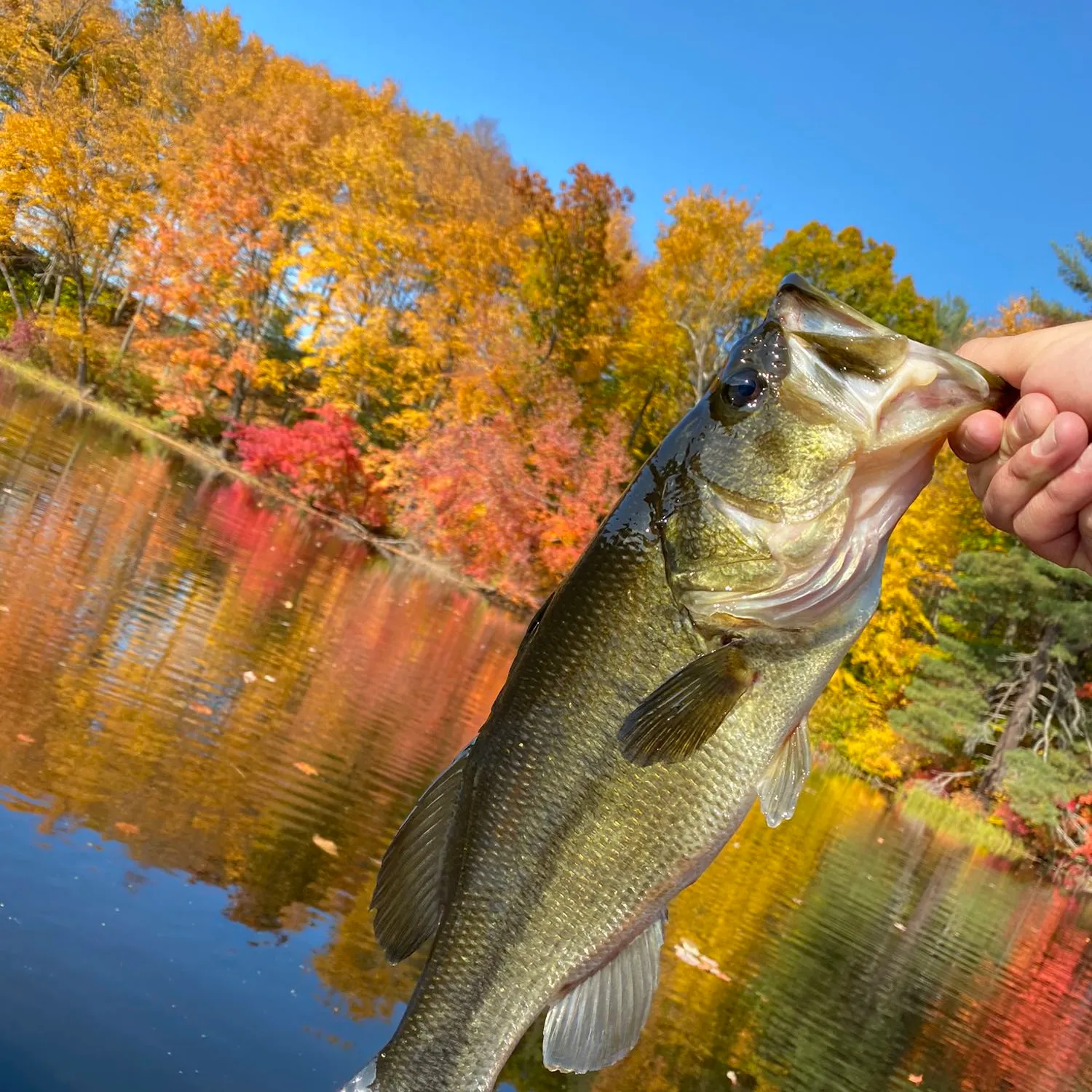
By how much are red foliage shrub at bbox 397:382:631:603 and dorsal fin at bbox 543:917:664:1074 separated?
20.5 metres

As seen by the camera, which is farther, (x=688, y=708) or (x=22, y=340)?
(x=22, y=340)

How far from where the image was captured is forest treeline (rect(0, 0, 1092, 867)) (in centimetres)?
2356

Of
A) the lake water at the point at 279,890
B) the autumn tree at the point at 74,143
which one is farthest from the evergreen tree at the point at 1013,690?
the autumn tree at the point at 74,143

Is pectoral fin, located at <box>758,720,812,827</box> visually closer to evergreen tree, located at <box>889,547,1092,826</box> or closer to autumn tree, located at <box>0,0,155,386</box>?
evergreen tree, located at <box>889,547,1092,826</box>

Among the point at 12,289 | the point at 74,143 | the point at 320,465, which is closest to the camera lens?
the point at 320,465

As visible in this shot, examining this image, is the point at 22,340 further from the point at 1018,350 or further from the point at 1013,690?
the point at 1018,350

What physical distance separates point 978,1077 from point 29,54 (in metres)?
33.4

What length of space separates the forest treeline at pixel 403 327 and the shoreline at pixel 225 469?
485 millimetres

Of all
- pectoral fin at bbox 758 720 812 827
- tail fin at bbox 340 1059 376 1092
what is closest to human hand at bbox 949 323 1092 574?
pectoral fin at bbox 758 720 812 827

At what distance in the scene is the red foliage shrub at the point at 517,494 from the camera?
22984mm

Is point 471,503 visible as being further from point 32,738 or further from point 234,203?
point 32,738

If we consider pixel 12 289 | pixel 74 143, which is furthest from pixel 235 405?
pixel 74 143

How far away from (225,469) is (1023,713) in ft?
71.8

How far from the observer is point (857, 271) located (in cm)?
3322
